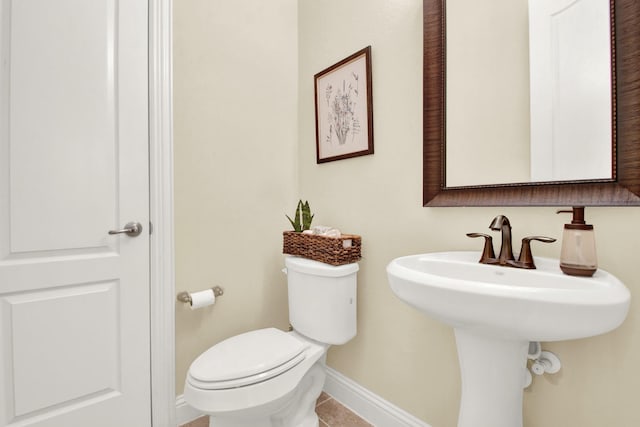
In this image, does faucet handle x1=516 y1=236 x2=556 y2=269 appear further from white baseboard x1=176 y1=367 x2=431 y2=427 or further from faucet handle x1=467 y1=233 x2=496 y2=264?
white baseboard x1=176 y1=367 x2=431 y2=427

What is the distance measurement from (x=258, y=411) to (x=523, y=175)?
3.91 ft

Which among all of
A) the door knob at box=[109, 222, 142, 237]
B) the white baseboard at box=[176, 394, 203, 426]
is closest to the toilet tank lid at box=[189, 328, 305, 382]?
the white baseboard at box=[176, 394, 203, 426]

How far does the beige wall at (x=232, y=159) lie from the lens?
137cm

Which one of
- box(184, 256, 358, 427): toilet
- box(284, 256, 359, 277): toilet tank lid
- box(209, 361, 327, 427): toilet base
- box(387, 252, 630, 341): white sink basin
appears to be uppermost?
box(387, 252, 630, 341): white sink basin

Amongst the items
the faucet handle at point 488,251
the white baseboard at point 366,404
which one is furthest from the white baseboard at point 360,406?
the faucet handle at point 488,251

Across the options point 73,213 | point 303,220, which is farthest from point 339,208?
point 73,213

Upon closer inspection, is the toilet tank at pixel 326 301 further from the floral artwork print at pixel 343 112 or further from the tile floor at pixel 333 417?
the floral artwork print at pixel 343 112

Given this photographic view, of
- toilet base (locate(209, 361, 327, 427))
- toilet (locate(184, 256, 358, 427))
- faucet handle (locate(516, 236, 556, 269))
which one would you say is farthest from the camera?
toilet base (locate(209, 361, 327, 427))

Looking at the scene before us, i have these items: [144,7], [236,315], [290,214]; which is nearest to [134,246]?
[236,315]

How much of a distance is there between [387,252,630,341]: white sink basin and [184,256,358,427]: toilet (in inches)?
21.6

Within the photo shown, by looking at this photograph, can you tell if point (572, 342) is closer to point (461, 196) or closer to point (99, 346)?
point (461, 196)

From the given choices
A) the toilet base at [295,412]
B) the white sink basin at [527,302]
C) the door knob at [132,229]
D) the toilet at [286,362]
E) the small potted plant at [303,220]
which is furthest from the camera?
the small potted plant at [303,220]

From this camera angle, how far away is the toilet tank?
1.26 meters

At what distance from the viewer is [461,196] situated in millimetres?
1047
